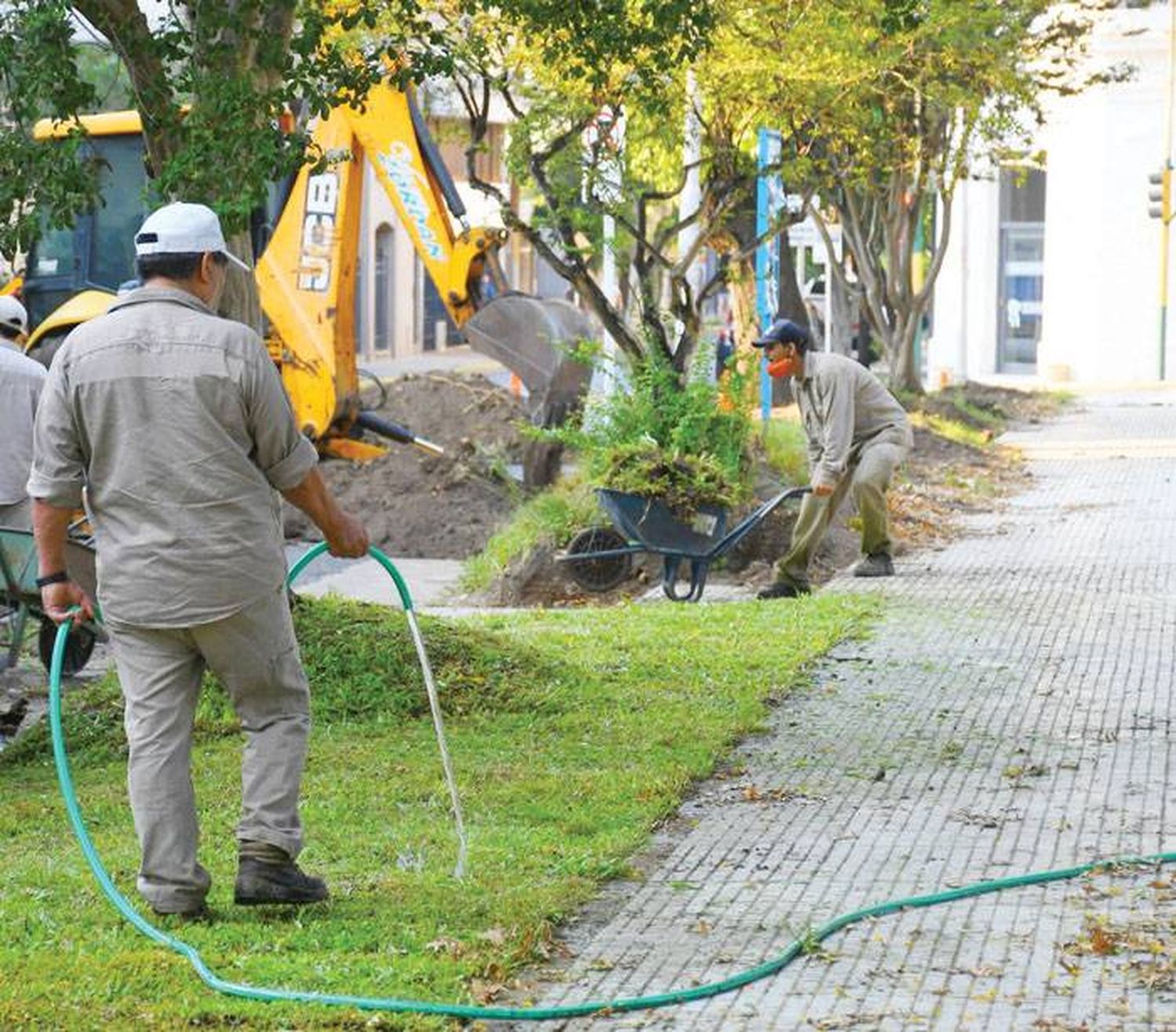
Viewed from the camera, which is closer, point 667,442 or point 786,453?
point 667,442

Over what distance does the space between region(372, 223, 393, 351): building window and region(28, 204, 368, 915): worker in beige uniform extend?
45909mm

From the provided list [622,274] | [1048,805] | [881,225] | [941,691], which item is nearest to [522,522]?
[622,274]

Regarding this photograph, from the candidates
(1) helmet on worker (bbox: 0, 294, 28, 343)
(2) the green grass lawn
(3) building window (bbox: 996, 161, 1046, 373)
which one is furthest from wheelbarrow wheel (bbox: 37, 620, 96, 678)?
(3) building window (bbox: 996, 161, 1046, 373)

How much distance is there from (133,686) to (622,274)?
12.0 metres

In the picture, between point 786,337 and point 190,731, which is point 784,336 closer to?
point 786,337

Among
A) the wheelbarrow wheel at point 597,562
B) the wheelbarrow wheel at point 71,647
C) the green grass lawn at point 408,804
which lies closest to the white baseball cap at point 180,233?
the green grass lawn at point 408,804

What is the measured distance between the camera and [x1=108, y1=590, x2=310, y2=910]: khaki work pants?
631 cm

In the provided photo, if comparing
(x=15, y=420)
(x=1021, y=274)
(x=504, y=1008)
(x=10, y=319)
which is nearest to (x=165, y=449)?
(x=504, y=1008)

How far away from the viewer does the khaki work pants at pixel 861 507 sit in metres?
14.3

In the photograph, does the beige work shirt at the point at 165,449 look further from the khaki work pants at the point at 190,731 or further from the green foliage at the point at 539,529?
the green foliage at the point at 539,529

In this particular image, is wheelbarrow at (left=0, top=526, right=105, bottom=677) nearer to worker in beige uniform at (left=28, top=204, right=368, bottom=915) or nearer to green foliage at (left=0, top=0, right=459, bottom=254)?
green foliage at (left=0, top=0, right=459, bottom=254)

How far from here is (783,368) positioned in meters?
13.6

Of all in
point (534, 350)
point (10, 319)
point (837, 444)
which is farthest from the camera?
point (534, 350)

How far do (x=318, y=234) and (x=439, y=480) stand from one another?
2798 mm
